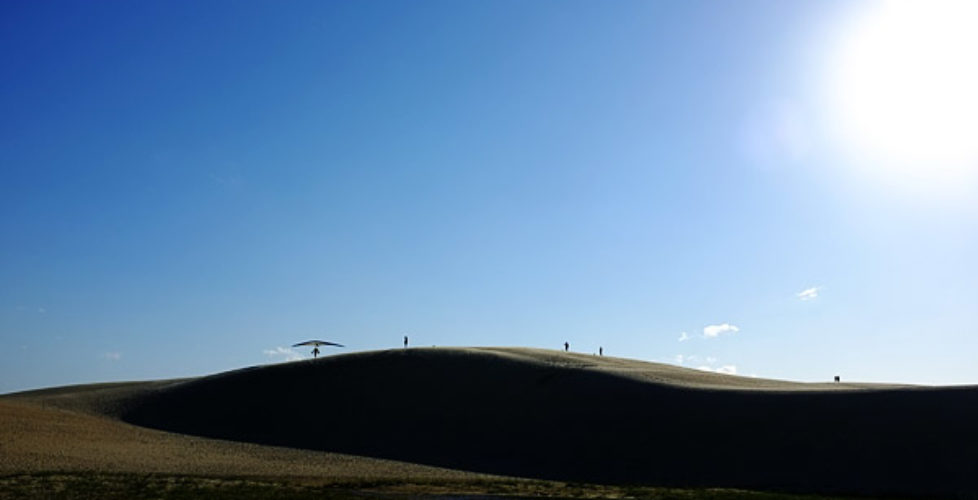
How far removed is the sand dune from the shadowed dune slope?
0.12m

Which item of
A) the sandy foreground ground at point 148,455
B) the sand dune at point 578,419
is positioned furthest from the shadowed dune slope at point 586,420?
the sandy foreground ground at point 148,455

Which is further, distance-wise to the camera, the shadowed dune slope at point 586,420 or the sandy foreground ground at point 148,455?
the shadowed dune slope at point 586,420

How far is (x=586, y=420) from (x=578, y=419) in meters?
A: 0.55

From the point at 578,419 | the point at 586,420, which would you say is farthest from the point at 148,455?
the point at 586,420

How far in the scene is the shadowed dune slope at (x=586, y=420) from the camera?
121ft

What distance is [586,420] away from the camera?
48.1 metres

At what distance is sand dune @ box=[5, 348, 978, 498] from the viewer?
37.0 m

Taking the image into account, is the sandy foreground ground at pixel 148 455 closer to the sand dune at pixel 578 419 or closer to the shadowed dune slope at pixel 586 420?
the sand dune at pixel 578 419

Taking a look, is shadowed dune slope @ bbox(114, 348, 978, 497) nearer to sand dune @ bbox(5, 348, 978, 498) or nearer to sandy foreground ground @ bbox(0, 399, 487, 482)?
sand dune @ bbox(5, 348, 978, 498)

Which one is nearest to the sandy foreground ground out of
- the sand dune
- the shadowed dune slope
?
the sand dune

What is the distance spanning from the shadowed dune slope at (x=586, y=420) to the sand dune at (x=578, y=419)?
0.12m

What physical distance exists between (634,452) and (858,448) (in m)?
10.7

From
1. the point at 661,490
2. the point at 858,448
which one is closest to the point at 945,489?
the point at 858,448

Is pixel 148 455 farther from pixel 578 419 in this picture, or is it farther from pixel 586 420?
pixel 586 420
